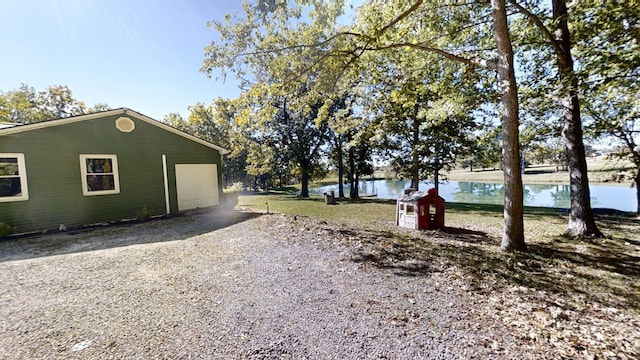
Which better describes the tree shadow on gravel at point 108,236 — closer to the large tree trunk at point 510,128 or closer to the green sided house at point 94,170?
the green sided house at point 94,170

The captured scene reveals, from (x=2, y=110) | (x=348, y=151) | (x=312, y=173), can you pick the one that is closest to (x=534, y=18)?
(x=348, y=151)

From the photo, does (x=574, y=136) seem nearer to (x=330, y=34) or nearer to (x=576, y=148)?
(x=576, y=148)

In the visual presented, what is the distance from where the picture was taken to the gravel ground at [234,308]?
2.07 meters

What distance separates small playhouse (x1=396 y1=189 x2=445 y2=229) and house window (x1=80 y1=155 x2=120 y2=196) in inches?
370

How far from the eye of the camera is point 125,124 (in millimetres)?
8328

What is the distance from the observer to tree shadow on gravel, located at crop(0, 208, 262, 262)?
5.12 m

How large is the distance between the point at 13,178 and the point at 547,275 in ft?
39.3

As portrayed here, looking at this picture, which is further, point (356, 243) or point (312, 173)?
point (312, 173)

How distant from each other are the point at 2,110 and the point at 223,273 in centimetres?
3115

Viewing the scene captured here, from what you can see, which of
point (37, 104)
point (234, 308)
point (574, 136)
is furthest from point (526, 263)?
point (37, 104)

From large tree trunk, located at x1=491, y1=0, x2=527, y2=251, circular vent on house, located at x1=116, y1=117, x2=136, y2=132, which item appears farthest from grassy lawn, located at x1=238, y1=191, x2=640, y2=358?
circular vent on house, located at x1=116, y1=117, x2=136, y2=132

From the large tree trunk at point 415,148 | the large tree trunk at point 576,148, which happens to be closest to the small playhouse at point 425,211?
the large tree trunk at point 576,148

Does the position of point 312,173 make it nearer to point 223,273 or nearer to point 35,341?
point 223,273

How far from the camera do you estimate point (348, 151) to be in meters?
18.9
